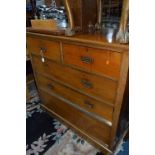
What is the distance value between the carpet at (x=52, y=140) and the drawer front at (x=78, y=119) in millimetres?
128

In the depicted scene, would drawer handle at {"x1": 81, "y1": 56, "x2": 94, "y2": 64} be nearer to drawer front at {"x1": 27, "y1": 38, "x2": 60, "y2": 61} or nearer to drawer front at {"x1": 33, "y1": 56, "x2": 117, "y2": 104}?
drawer front at {"x1": 33, "y1": 56, "x2": 117, "y2": 104}

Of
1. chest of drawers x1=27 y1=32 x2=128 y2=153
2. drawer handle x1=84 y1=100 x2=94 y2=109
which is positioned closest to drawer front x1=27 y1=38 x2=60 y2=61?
chest of drawers x1=27 y1=32 x2=128 y2=153

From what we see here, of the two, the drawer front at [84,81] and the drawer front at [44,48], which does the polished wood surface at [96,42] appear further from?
the drawer front at [84,81]

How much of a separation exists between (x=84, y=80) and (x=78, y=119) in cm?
48

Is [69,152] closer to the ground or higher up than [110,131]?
closer to the ground

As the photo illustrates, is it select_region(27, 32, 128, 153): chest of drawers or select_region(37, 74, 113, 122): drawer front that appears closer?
select_region(27, 32, 128, 153): chest of drawers

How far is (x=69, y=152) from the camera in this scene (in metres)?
1.32

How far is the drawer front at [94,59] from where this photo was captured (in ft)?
2.72

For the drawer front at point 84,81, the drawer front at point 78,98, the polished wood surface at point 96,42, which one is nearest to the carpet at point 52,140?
the drawer front at point 78,98

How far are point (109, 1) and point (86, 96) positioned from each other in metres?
0.74

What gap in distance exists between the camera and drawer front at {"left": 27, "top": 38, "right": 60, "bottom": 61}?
113cm
